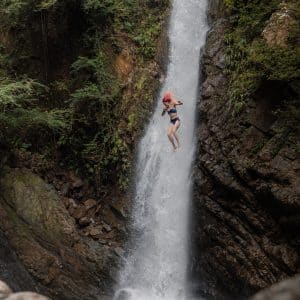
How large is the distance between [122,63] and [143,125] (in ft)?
8.42

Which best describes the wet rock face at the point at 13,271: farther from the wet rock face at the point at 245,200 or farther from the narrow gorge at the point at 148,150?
the wet rock face at the point at 245,200

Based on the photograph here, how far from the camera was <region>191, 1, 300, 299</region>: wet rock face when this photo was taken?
939cm

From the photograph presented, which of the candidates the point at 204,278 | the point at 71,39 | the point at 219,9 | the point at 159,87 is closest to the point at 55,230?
the point at 204,278

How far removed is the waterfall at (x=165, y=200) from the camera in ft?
39.7

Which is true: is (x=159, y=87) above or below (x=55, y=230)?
above

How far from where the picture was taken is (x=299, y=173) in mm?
9148

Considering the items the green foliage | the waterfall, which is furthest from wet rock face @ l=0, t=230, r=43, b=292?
the green foliage

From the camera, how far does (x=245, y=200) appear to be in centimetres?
1021

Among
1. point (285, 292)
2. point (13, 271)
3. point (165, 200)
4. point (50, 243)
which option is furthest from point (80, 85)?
point (285, 292)

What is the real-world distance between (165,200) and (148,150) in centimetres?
191

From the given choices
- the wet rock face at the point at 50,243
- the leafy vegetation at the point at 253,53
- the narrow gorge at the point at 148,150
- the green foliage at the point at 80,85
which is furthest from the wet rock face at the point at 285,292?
the green foliage at the point at 80,85

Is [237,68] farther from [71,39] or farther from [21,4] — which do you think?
[21,4]

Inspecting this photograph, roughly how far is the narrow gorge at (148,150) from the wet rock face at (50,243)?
0.04m

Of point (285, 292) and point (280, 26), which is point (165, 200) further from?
point (285, 292)
